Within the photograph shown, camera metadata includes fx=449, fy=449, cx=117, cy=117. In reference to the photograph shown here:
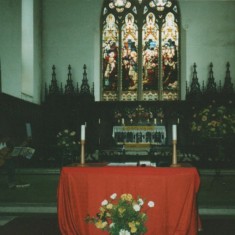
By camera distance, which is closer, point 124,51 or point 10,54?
point 10,54

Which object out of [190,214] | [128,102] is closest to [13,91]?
[128,102]

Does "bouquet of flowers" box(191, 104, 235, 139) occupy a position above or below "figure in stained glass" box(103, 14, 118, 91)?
below

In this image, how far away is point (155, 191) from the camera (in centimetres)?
432

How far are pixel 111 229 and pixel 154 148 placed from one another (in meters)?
6.60

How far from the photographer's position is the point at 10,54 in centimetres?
1198

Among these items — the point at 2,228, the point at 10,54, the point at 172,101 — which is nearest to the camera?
the point at 2,228

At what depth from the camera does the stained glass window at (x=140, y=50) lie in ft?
49.7

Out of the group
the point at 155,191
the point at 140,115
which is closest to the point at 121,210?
the point at 155,191

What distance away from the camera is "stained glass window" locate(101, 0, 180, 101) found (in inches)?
597

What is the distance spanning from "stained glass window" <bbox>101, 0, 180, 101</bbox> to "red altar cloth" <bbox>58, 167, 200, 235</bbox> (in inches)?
425

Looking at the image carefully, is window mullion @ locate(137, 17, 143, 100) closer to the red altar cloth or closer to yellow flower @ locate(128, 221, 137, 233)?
the red altar cloth

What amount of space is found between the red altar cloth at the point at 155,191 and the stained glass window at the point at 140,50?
10.8 m

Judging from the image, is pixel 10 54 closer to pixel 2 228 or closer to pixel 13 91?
pixel 13 91

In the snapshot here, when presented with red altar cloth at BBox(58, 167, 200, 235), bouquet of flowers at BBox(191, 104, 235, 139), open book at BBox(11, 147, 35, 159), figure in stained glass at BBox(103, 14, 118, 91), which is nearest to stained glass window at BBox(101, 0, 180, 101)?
figure in stained glass at BBox(103, 14, 118, 91)
